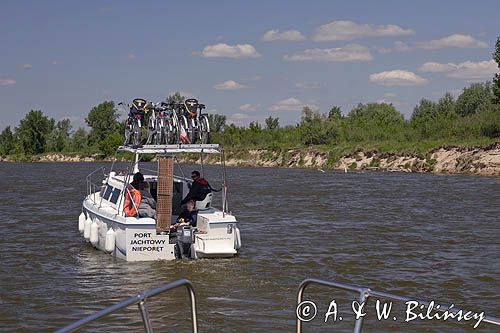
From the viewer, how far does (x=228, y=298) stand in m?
12.5

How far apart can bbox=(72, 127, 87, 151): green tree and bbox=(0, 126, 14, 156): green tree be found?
42.1 feet

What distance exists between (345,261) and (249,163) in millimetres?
75160

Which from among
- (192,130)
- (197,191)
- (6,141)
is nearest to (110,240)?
(197,191)

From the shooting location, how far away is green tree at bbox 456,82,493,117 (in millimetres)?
97375

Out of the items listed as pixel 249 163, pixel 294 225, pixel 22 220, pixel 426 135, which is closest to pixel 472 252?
pixel 294 225

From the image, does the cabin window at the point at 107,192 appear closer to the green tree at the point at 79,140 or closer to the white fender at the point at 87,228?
the white fender at the point at 87,228

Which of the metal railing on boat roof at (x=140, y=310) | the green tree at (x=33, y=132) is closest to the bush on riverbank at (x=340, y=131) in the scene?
the green tree at (x=33, y=132)

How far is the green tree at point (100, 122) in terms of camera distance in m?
144

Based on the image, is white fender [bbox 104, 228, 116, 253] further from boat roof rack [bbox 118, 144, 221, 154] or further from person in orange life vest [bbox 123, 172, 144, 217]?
boat roof rack [bbox 118, 144, 221, 154]

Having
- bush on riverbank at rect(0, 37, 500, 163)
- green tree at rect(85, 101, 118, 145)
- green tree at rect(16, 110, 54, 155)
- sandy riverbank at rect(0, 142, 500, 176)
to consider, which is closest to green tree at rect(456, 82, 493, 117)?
bush on riverbank at rect(0, 37, 500, 163)

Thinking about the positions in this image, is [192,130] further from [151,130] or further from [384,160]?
[384,160]

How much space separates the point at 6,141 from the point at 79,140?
1783cm

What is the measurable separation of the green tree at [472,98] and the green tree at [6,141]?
90.2 m

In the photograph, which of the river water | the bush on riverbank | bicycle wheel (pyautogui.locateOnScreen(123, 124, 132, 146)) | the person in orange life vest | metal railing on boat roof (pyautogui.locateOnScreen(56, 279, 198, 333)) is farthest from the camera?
the bush on riverbank
